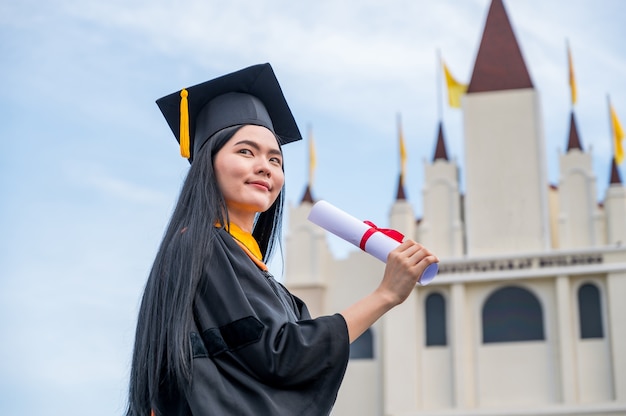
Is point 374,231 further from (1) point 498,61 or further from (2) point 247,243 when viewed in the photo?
(1) point 498,61

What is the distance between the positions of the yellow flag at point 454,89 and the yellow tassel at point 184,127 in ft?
56.1

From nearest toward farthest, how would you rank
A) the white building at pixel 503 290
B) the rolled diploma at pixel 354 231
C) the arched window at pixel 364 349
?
the rolled diploma at pixel 354 231 → the white building at pixel 503 290 → the arched window at pixel 364 349

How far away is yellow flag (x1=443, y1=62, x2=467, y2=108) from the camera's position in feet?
65.3

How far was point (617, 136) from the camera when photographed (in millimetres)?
19609

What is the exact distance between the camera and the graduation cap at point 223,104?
9.33 feet

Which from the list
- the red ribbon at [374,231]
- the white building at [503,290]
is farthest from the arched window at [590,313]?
the red ribbon at [374,231]

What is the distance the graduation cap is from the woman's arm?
567 mm

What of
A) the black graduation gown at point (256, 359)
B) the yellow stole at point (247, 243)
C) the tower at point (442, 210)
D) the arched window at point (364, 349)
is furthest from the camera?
the arched window at point (364, 349)

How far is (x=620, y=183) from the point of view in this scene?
18812 mm

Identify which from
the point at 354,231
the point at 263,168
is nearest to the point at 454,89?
the point at 263,168

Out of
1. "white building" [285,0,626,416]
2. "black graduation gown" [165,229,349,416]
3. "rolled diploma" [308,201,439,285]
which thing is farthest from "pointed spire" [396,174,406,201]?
"black graduation gown" [165,229,349,416]

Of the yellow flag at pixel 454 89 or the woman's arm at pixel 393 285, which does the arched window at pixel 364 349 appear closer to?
the yellow flag at pixel 454 89

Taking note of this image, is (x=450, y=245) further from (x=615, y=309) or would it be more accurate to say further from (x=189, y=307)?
(x=189, y=307)

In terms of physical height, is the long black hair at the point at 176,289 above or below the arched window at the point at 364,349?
below
